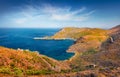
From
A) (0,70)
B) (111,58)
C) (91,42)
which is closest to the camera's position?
(0,70)

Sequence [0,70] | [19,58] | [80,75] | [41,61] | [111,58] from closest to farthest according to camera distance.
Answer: [80,75] < [0,70] < [19,58] < [41,61] < [111,58]

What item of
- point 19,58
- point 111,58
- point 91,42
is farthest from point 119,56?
point 91,42

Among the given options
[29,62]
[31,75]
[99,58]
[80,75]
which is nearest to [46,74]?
[31,75]

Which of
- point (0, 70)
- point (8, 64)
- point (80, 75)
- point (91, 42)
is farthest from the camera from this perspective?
point (91, 42)

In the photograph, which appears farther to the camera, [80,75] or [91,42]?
[91,42]

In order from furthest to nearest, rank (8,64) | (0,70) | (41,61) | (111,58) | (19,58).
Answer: (111,58), (41,61), (19,58), (8,64), (0,70)

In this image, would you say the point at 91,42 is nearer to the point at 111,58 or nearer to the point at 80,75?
the point at 111,58

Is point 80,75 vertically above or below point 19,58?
below

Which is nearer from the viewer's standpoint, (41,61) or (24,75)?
(24,75)

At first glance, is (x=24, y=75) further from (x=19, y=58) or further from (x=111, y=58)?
(x=111, y=58)
